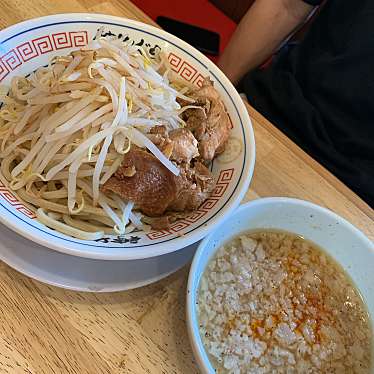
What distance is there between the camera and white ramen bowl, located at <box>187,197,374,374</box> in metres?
0.98

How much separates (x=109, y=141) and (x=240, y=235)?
0.32m

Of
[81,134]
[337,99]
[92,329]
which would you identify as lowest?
[92,329]

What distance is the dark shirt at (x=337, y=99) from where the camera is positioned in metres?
1.39

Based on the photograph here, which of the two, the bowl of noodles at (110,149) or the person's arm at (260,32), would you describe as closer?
the bowl of noodles at (110,149)

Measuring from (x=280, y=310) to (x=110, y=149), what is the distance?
44 cm

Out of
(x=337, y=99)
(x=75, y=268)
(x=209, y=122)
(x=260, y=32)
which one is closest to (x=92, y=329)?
→ (x=75, y=268)

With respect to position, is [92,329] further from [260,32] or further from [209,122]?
[260,32]

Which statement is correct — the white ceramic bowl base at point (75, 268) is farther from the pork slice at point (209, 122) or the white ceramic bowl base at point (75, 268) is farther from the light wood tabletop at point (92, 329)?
the pork slice at point (209, 122)

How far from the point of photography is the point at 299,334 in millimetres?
921

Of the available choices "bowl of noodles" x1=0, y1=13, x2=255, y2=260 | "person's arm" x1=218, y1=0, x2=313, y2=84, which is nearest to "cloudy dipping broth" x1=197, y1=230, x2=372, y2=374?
"bowl of noodles" x1=0, y1=13, x2=255, y2=260

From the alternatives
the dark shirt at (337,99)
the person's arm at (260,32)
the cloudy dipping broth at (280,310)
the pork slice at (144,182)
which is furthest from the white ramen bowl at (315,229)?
the person's arm at (260,32)

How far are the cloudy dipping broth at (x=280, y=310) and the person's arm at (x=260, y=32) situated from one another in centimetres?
77

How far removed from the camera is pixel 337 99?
143 centimetres

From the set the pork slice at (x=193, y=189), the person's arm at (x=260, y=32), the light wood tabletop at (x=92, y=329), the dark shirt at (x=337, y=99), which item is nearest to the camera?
the light wood tabletop at (x=92, y=329)
